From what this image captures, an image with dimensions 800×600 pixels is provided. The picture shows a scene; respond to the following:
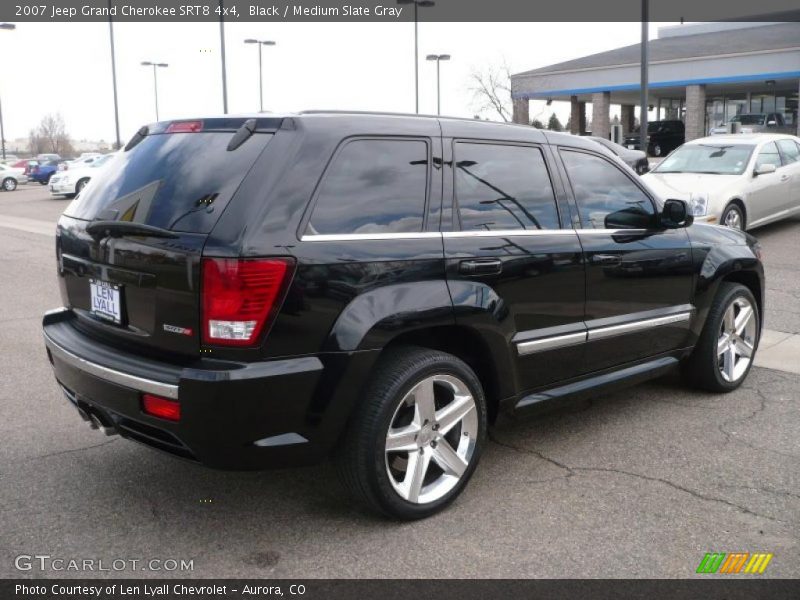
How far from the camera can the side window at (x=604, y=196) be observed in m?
4.47

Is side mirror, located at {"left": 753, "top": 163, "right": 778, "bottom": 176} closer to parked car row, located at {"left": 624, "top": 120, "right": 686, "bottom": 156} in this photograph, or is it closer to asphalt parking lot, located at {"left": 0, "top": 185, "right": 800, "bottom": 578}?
asphalt parking lot, located at {"left": 0, "top": 185, "right": 800, "bottom": 578}

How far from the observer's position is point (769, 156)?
42.4 ft

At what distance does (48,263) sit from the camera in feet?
39.5

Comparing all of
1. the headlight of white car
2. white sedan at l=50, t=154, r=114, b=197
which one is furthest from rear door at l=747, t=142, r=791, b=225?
white sedan at l=50, t=154, r=114, b=197

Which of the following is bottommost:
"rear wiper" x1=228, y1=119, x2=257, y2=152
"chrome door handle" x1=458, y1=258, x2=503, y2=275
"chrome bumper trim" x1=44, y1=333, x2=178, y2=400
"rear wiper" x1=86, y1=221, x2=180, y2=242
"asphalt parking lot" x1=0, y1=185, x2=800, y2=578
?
"asphalt parking lot" x1=0, y1=185, x2=800, y2=578

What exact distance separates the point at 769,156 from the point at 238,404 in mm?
12047

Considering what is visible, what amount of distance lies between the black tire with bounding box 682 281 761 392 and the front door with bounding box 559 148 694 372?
317mm

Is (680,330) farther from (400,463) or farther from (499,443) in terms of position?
(400,463)

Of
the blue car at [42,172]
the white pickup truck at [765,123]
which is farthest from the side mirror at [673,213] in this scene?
the blue car at [42,172]

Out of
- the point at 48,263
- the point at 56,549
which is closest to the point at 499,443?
the point at 56,549

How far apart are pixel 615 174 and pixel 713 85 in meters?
40.4

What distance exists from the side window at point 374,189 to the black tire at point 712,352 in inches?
101

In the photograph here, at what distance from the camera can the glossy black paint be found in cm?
317

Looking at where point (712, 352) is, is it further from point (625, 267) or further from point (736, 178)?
point (736, 178)
